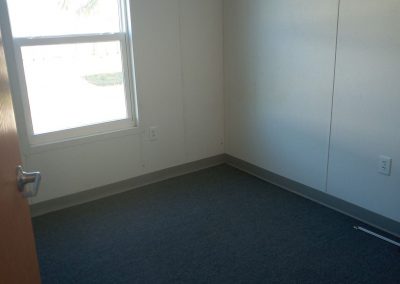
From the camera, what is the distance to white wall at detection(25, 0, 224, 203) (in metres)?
3.08

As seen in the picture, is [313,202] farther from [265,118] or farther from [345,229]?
[265,118]

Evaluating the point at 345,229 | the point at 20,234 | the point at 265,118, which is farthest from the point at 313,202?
the point at 20,234

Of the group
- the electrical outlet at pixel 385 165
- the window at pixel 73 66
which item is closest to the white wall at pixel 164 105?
the window at pixel 73 66

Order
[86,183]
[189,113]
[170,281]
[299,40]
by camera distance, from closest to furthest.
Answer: [170,281] → [299,40] → [86,183] → [189,113]

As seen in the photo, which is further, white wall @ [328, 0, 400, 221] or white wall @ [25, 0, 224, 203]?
white wall @ [25, 0, 224, 203]

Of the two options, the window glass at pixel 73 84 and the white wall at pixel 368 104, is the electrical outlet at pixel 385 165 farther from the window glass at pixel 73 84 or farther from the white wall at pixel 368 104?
the window glass at pixel 73 84

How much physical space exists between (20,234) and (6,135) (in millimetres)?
307

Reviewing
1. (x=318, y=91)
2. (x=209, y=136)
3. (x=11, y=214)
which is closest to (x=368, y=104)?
(x=318, y=91)

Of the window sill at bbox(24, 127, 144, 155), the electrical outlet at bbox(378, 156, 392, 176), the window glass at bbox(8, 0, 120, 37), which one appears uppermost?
the window glass at bbox(8, 0, 120, 37)

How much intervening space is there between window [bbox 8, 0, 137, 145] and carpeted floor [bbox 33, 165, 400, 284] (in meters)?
0.65

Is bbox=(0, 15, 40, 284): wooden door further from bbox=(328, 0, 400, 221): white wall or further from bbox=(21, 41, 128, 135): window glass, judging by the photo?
bbox=(328, 0, 400, 221): white wall

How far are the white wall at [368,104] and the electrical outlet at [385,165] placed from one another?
29 mm

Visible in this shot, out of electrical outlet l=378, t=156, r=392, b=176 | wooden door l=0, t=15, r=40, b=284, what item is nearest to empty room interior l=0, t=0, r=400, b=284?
electrical outlet l=378, t=156, r=392, b=176

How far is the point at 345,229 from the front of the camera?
264 centimetres
